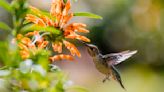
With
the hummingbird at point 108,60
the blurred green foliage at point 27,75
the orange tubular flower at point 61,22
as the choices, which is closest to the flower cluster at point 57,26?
the orange tubular flower at point 61,22

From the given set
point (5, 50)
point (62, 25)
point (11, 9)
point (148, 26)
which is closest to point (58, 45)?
point (62, 25)

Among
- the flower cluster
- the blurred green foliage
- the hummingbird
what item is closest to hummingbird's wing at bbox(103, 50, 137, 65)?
the hummingbird

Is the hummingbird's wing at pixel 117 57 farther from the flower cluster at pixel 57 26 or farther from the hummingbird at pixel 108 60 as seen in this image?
the flower cluster at pixel 57 26

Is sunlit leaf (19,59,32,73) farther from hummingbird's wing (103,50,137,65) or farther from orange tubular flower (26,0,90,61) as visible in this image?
hummingbird's wing (103,50,137,65)

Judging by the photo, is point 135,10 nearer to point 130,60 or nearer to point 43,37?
point 130,60

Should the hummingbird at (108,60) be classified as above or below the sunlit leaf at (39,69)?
below

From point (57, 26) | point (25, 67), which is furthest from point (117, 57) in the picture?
point (25, 67)

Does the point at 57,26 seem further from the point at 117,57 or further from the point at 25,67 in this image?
the point at 117,57

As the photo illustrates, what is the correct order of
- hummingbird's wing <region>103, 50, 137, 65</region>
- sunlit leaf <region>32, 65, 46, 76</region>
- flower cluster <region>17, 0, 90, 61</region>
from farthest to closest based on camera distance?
hummingbird's wing <region>103, 50, 137, 65</region> → flower cluster <region>17, 0, 90, 61</region> → sunlit leaf <region>32, 65, 46, 76</region>

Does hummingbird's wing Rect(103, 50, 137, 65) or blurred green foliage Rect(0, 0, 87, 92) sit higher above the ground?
blurred green foliage Rect(0, 0, 87, 92)

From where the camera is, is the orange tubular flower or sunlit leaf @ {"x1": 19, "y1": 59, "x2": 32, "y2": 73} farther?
the orange tubular flower

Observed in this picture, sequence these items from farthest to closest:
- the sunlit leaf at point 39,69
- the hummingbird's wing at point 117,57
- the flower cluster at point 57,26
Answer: the hummingbird's wing at point 117,57 → the flower cluster at point 57,26 → the sunlit leaf at point 39,69

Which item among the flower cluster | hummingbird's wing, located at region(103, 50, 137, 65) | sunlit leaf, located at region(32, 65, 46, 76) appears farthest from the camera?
hummingbird's wing, located at region(103, 50, 137, 65)

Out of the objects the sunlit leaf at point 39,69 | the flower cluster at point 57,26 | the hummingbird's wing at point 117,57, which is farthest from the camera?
the hummingbird's wing at point 117,57
